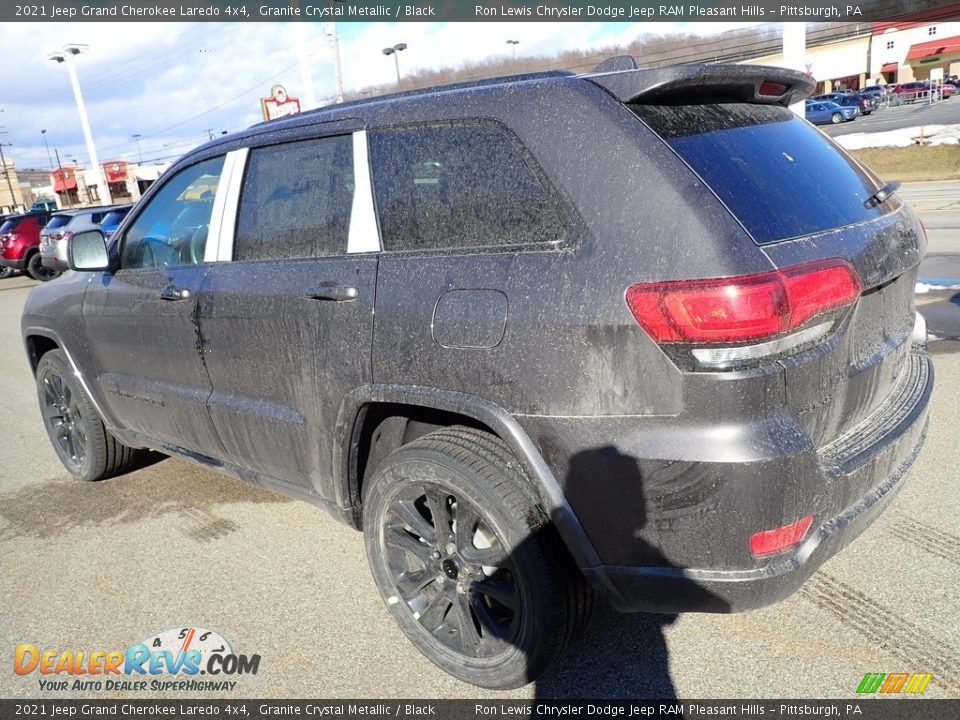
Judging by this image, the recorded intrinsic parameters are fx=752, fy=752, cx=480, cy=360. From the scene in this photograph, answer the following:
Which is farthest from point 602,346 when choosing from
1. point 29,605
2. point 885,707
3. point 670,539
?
point 29,605

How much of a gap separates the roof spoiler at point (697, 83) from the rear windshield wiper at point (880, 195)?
490 mm

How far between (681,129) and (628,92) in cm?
20

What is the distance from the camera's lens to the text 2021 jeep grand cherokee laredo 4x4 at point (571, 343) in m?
2.02

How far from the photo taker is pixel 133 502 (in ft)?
14.5

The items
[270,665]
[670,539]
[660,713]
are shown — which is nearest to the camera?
[670,539]

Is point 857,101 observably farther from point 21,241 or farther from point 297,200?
point 297,200

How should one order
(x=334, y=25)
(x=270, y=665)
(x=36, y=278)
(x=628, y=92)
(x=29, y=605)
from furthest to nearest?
(x=36, y=278) < (x=334, y=25) < (x=29, y=605) < (x=270, y=665) < (x=628, y=92)

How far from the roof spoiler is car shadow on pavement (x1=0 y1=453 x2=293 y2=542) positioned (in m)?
2.95

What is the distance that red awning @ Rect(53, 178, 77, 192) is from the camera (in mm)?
91000

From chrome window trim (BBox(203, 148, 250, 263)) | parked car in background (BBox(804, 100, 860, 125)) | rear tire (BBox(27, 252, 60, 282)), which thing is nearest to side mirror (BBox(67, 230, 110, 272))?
chrome window trim (BBox(203, 148, 250, 263))

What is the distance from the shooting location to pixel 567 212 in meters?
2.23

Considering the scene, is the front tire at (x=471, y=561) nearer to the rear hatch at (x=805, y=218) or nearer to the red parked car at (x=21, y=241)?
the rear hatch at (x=805, y=218)

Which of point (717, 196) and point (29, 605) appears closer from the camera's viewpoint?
point (717, 196)

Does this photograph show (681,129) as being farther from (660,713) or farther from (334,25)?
(334,25)
